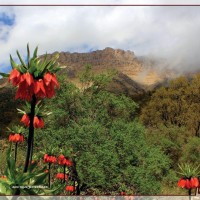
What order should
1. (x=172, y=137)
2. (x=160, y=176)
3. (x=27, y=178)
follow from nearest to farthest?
(x=27, y=178), (x=160, y=176), (x=172, y=137)

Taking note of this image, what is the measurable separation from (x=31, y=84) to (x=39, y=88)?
93 millimetres

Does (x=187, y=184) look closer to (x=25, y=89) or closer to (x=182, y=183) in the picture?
(x=182, y=183)

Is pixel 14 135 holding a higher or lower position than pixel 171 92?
lower

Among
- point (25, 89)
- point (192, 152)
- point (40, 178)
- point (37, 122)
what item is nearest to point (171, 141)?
point (192, 152)

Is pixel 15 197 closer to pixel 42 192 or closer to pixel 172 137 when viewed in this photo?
pixel 42 192

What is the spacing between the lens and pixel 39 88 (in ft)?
14.8

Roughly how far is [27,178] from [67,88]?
12.0 meters

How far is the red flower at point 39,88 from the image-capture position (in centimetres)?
450

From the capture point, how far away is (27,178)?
14.6 feet

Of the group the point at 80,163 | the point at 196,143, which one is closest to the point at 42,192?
the point at 80,163

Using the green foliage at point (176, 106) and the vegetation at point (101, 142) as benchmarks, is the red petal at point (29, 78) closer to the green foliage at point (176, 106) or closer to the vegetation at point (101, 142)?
the vegetation at point (101, 142)

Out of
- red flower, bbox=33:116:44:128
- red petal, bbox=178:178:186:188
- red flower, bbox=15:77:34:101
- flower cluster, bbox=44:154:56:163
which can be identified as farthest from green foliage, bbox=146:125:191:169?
red flower, bbox=15:77:34:101

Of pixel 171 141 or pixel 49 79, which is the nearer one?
pixel 49 79

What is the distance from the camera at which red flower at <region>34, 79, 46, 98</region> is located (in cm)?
450
